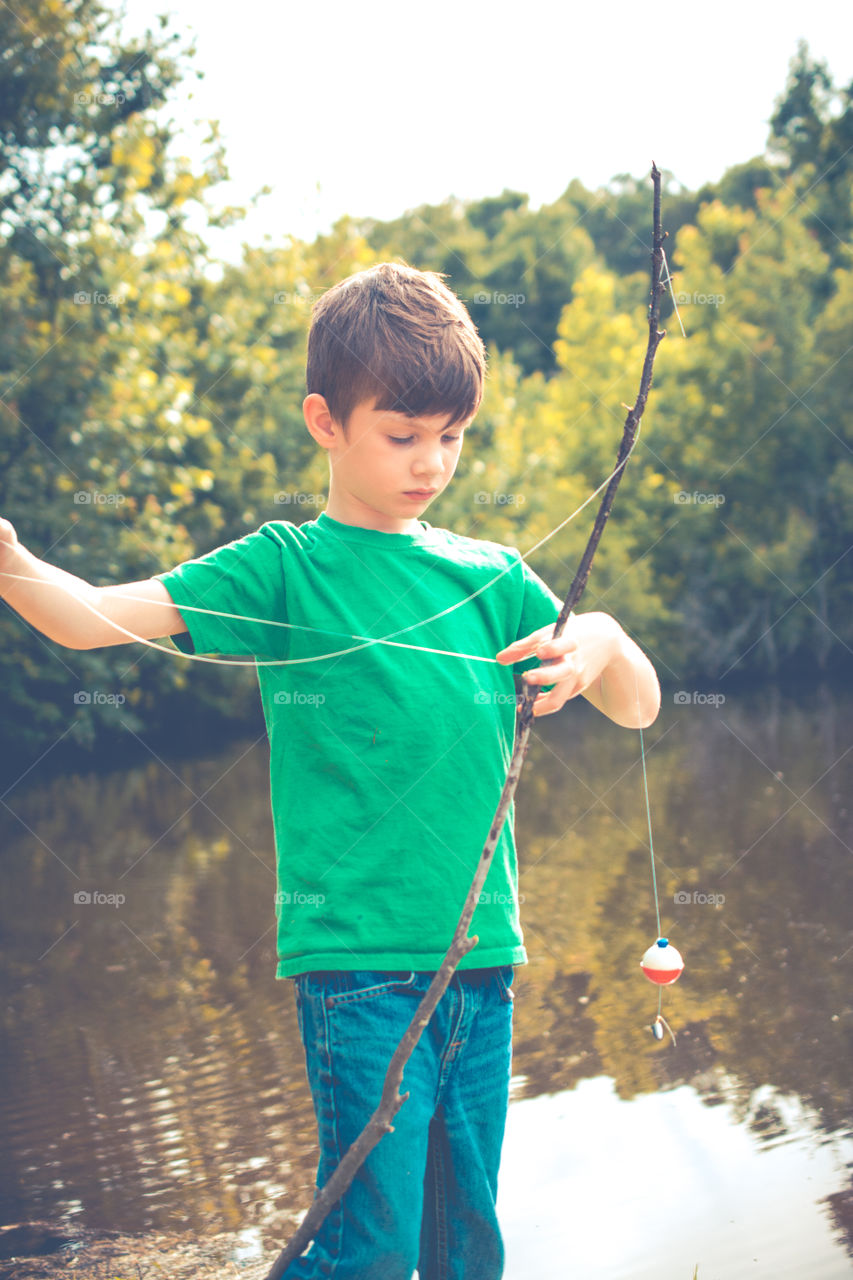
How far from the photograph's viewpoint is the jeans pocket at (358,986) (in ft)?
5.35

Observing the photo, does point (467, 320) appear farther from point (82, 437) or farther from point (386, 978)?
point (82, 437)

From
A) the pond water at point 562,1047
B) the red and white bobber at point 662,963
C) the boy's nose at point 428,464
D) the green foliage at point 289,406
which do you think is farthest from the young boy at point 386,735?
the green foliage at point 289,406

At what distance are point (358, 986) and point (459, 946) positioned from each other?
7.9 inches

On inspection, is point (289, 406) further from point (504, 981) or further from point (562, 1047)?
point (504, 981)

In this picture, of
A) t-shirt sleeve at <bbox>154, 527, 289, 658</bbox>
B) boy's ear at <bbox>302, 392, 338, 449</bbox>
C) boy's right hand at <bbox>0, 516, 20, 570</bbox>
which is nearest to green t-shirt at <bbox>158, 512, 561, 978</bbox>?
t-shirt sleeve at <bbox>154, 527, 289, 658</bbox>

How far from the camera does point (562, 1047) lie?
4082 millimetres

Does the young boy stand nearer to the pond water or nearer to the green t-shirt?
the green t-shirt

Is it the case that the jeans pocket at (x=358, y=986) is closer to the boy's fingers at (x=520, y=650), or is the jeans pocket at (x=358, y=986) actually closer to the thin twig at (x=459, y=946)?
the thin twig at (x=459, y=946)

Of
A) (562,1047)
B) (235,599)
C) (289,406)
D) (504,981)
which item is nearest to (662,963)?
(504,981)

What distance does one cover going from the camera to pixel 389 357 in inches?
68.4

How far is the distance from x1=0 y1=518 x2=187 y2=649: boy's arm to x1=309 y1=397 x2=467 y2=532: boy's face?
12.4 inches

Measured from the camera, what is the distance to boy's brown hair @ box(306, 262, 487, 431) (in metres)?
1.74

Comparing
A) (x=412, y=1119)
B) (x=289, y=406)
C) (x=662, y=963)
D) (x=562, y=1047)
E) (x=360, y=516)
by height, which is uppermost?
(x=289, y=406)

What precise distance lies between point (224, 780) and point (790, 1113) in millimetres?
9995
